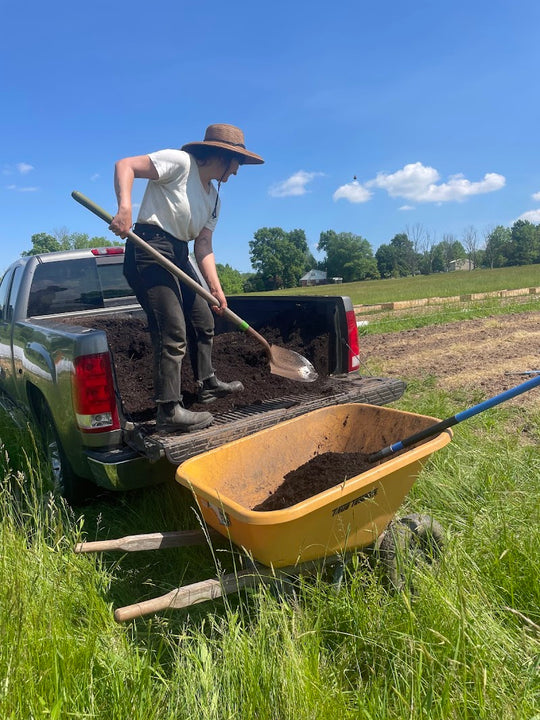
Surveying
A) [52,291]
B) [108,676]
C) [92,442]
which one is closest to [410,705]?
[108,676]

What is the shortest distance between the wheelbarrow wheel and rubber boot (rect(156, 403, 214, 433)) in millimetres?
1187

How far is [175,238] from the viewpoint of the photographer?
3.41m

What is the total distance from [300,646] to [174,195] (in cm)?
261

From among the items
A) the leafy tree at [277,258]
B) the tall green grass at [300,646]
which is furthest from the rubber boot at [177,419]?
the leafy tree at [277,258]

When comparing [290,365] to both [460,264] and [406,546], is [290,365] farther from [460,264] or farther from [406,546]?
[460,264]

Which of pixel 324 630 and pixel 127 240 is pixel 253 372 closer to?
pixel 127 240

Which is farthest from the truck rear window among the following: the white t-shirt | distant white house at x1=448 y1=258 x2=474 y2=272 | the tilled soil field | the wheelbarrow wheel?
distant white house at x1=448 y1=258 x2=474 y2=272

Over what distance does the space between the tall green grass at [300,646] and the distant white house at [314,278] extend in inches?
4505

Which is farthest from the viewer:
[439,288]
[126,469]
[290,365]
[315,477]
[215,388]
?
[439,288]

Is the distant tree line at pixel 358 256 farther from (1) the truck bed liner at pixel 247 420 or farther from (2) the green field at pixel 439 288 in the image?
(1) the truck bed liner at pixel 247 420

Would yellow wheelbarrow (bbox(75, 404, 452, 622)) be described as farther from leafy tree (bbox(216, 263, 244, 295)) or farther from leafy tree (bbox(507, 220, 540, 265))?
leafy tree (bbox(507, 220, 540, 265))

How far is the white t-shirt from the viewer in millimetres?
3166

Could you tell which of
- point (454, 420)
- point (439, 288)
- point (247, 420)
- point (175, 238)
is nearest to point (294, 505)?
point (454, 420)

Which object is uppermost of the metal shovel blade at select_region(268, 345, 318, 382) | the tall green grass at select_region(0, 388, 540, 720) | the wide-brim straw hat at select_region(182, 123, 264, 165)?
the wide-brim straw hat at select_region(182, 123, 264, 165)
